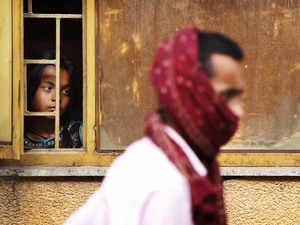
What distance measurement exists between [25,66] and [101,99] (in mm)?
773

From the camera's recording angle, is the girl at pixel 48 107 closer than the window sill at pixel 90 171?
No

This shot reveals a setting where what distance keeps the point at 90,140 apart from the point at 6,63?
39.2 inches

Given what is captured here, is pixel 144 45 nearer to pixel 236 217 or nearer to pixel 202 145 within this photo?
pixel 236 217

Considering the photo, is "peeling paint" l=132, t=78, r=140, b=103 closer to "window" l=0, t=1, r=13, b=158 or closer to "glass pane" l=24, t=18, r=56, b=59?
"glass pane" l=24, t=18, r=56, b=59

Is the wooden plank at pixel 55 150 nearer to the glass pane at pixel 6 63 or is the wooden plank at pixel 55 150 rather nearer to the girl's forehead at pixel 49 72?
the glass pane at pixel 6 63

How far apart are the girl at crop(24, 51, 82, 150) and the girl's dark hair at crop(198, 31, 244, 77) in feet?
11.3

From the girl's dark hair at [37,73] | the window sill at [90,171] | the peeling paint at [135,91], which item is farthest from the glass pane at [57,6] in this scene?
the window sill at [90,171]

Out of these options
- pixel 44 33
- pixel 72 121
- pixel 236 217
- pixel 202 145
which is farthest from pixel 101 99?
pixel 202 145

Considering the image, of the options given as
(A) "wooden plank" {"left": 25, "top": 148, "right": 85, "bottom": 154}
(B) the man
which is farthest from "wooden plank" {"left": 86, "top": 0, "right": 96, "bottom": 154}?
(B) the man

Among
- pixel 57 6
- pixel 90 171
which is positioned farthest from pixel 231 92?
pixel 57 6

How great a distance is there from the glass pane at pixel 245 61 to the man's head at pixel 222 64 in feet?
10.1

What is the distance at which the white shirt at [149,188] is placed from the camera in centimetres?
130

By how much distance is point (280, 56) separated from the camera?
450cm

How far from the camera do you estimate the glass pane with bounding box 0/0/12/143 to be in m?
4.39
